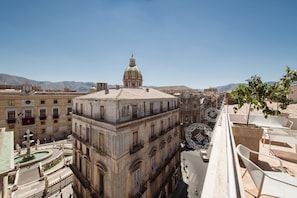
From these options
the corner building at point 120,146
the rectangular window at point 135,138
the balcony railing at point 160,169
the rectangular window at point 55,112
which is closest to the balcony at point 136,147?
the corner building at point 120,146

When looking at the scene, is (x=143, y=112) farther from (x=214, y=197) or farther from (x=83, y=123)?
(x=214, y=197)

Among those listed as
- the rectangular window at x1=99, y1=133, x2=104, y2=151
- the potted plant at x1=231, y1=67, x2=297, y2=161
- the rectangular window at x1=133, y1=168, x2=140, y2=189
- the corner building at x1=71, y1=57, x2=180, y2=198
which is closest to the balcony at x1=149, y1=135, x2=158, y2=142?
the corner building at x1=71, y1=57, x2=180, y2=198

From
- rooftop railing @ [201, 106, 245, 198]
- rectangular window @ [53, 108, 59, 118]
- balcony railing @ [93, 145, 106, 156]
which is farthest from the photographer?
rectangular window @ [53, 108, 59, 118]

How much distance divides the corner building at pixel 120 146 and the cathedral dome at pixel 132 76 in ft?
78.6

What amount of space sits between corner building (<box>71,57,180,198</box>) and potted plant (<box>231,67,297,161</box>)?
764cm

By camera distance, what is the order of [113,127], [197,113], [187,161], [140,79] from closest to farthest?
1. [113,127]
2. [187,161]
3. [197,113]
4. [140,79]

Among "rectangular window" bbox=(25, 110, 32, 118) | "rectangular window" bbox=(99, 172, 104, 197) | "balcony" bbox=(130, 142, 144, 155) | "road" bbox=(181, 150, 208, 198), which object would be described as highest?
"rectangular window" bbox=(25, 110, 32, 118)

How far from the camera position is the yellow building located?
2912 centimetres

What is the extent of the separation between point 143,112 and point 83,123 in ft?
20.0

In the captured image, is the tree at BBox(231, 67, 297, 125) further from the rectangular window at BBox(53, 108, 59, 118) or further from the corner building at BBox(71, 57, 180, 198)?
the rectangular window at BBox(53, 108, 59, 118)

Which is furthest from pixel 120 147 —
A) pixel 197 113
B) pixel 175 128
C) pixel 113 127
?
pixel 197 113

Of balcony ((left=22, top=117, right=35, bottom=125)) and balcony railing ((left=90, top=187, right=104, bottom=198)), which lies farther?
balcony ((left=22, top=117, right=35, bottom=125))

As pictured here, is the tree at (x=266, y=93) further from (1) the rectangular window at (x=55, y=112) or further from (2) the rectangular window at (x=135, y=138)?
(1) the rectangular window at (x=55, y=112)

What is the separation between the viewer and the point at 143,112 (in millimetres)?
13375
